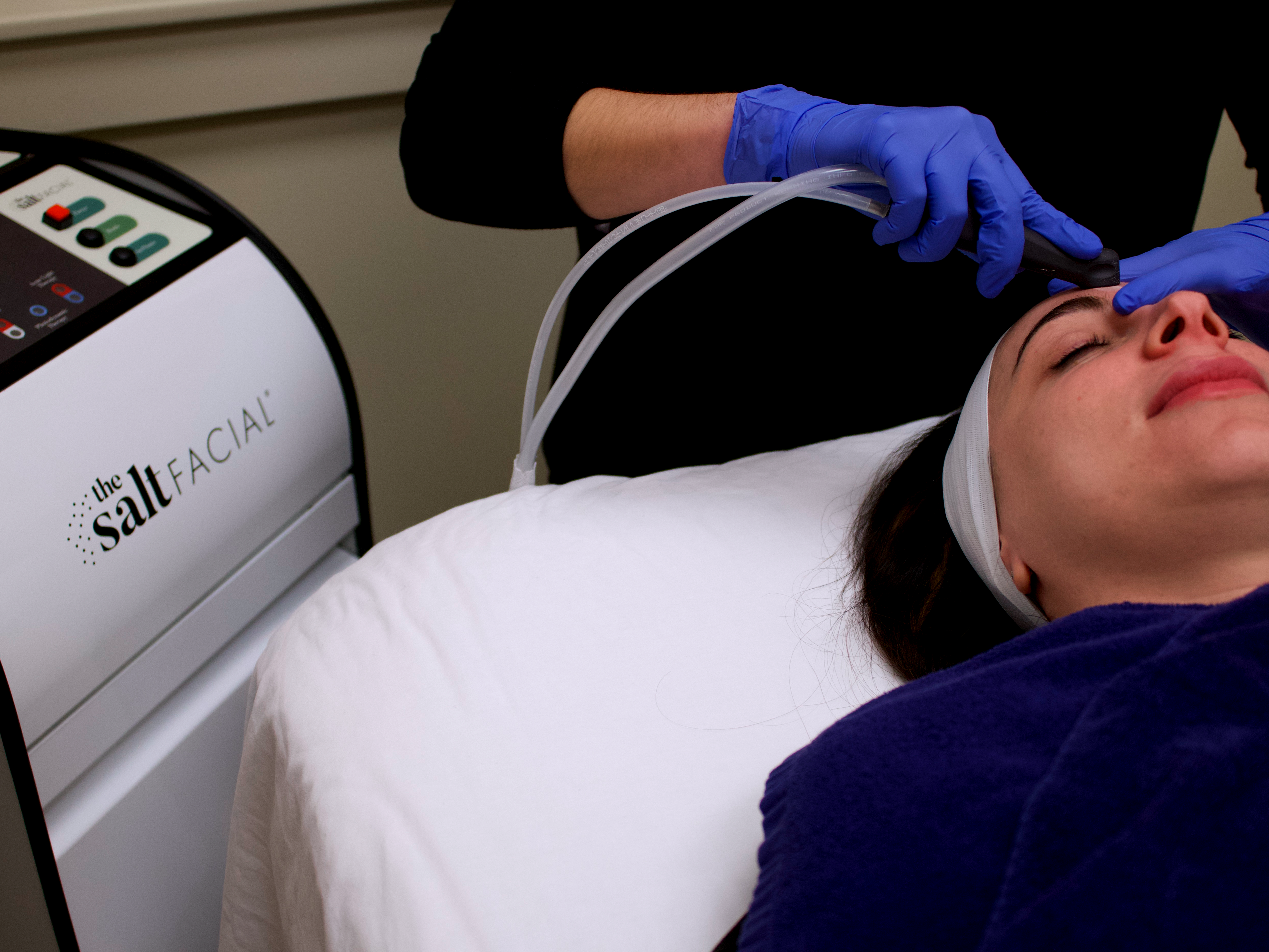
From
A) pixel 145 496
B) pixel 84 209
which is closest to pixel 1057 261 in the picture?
pixel 145 496

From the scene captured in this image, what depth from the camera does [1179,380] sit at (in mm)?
778

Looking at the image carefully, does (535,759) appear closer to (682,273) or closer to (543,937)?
(543,937)

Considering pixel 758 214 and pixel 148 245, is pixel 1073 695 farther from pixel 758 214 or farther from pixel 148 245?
pixel 148 245

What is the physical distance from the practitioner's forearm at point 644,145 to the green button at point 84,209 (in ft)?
1.63

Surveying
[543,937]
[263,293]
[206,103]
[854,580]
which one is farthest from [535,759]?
[206,103]

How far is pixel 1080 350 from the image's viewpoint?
34.1 inches

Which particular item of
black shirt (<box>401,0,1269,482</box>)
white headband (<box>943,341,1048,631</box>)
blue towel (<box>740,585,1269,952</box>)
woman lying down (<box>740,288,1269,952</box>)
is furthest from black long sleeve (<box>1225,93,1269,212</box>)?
blue towel (<box>740,585,1269,952</box>)

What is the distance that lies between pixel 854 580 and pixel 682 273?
0.44 meters

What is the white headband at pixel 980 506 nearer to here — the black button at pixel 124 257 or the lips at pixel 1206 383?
the lips at pixel 1206 383

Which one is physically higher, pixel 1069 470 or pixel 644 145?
pixel 644 145

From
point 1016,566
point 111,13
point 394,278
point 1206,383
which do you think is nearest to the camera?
point 1206,383

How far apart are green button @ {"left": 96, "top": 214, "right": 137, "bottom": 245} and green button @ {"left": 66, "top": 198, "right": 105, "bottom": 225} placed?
2cm

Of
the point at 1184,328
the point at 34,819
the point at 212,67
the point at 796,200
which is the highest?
the point at 212,67

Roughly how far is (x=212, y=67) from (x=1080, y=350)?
3.84 ft
